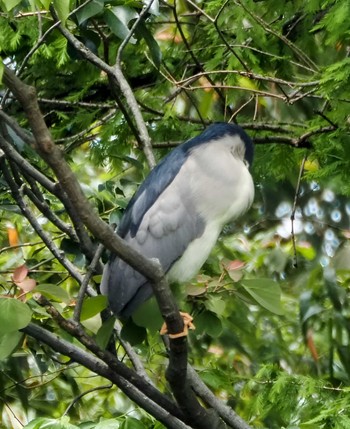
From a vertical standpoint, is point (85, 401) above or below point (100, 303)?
below

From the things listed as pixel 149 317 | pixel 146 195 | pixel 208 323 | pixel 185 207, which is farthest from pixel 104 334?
pixel 185 207

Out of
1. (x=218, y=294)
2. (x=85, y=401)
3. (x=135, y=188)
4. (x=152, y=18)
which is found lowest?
(x=85, y=401)

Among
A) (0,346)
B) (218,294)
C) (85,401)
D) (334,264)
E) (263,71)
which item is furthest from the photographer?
(85,401)

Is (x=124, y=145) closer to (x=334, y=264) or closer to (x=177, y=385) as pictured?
(x=334, y=264)

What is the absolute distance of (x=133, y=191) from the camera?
11.2 feet

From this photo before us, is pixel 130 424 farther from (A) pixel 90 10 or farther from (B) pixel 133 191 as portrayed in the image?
(A) pixel 90 10

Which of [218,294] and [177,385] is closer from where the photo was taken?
[177,385]

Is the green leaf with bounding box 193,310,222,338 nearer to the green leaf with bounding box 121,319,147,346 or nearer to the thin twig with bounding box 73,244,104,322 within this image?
the green leaf with bounding box 121,319,147,346

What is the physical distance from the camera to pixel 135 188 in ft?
11.2

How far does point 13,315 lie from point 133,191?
1050 mm

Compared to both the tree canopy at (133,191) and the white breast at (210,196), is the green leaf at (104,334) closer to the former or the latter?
the tree canopy at (133,191)

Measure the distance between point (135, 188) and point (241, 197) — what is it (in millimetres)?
359

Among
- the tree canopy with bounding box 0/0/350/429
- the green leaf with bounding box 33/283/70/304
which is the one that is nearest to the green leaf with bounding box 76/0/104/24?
the tree canopy with bounding box 0/0/350/429

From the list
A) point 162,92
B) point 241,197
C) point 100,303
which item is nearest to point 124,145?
A: point 162,92
